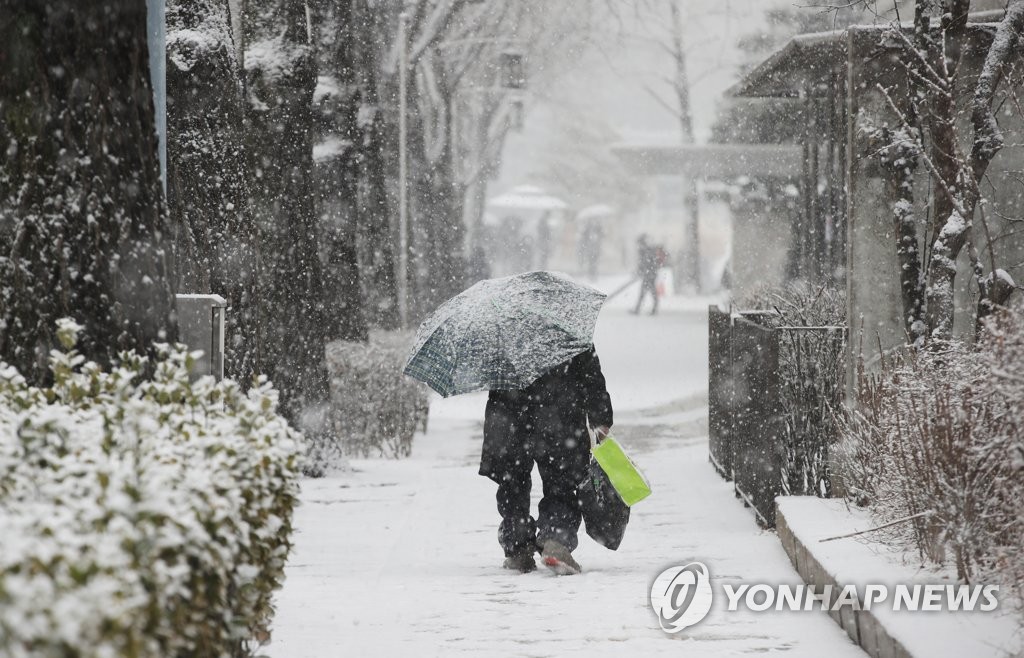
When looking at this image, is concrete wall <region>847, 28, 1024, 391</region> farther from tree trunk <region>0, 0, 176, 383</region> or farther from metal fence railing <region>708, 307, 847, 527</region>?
tree trunk <region>0, 0, 176, 383</region>

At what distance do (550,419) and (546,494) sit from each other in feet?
1.49

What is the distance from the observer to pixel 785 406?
909cm

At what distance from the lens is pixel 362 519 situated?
32.3ft

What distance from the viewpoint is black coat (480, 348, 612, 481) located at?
7562 mm

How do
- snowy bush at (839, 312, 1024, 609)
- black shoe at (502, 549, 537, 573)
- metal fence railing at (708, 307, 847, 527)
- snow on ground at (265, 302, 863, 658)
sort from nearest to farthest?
snowy bush at (839, 312, 1024, 609)
snow on ground at (265, 302, 863, 658)
black shoe at (502, 549, 537, 573)
metal fence railing at (708, 307, 847, 527)

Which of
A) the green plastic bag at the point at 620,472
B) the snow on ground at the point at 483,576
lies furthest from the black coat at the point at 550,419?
the snow on ground at the point at 483,576

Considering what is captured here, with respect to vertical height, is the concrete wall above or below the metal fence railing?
above

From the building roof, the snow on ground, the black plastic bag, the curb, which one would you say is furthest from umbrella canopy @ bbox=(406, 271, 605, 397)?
the building roof

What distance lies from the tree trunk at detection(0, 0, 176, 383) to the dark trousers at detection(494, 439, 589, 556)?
114 inches

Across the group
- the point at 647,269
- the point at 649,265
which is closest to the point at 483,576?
the point at 649,265

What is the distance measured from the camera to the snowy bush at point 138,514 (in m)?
2.55

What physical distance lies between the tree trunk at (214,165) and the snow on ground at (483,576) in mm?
1684

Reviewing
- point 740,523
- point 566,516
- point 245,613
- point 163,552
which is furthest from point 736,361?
point 163,552

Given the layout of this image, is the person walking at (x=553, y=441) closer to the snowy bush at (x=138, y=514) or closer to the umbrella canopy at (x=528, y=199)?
the snowy bush at (x=138, y=514)
